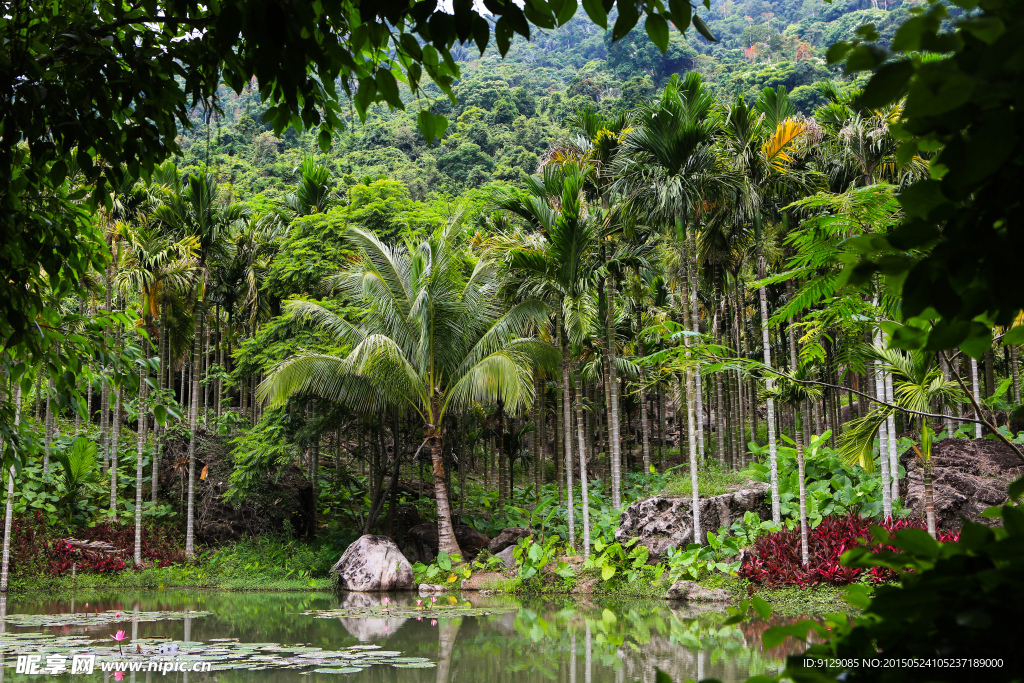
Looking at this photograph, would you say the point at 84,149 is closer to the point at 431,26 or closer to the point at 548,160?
the point at 431,26

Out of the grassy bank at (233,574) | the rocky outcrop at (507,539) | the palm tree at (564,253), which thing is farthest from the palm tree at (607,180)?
the grassy bank at (233,574)

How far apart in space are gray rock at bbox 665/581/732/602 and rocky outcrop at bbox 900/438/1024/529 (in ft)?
11.4

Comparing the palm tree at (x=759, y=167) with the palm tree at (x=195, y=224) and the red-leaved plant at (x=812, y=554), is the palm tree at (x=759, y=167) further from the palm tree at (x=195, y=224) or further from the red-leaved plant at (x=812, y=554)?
the palm tree at (x=195, y=224)

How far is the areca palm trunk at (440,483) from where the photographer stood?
15.9 m

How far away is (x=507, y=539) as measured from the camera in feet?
56.3

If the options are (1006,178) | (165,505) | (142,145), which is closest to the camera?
(1006,178)

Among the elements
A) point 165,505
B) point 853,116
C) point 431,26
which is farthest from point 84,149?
point 165,505

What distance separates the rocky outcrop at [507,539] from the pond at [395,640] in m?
3.36

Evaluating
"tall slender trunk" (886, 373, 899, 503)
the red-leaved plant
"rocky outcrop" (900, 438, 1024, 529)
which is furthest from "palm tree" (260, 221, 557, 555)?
"rocky outcrop" (900, 438, 1024, 529)

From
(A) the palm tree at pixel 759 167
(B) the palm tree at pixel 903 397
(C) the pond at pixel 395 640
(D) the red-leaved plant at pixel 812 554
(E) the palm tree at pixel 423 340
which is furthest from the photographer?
(E) the palm tree at pixel 423 340

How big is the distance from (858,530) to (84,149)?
479 inches

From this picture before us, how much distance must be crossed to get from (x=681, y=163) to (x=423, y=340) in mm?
6457

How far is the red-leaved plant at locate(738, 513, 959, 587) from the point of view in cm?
1106

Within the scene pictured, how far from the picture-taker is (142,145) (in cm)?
274
